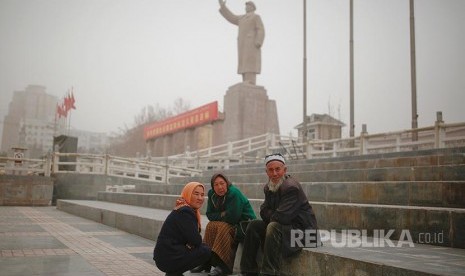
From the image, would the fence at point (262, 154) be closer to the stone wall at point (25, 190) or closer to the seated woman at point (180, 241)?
the stone wall at point (25, 190)

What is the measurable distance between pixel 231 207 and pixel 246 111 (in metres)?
21.3

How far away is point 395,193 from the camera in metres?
5.76

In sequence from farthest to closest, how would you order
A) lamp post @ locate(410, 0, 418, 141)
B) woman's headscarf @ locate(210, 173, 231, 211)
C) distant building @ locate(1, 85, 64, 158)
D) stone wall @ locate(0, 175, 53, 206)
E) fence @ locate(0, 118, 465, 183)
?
distant building @ locate(1, 85, 64, 158), stone wall @ locate(0, 175, 53, 206), lamp post @ locate(410, 0, 418, 141), fence @ locate(0, 118, 465, 183), woman's headscarf @ locate(210, 173, 231, 211)

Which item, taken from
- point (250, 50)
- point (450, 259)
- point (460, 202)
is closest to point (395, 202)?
point (460, 202)

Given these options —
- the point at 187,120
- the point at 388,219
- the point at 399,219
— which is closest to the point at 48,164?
the point at 388,219

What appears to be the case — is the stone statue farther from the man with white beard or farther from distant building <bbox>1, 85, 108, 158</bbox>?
distant building <bbox>1, 85, 108, 158</bbox>

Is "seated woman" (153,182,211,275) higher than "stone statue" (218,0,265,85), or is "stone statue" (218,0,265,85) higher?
"stone statue" (218,0,265,85)

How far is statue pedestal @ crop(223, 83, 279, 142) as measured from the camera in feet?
84.5

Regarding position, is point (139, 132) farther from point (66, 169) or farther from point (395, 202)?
point (395, 202)

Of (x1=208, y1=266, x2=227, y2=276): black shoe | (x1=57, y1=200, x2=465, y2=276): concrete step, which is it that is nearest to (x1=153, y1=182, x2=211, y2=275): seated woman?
(x1=208, y1=266, x2=227, y2=276): black shoe

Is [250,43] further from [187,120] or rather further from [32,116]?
[32,116]

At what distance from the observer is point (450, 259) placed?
3.49 m

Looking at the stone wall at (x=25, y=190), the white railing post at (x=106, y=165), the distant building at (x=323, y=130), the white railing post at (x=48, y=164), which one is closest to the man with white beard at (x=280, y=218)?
the stone wall at (x=25, y=190)

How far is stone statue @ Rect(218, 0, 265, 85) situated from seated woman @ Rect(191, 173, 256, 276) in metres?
21.9
